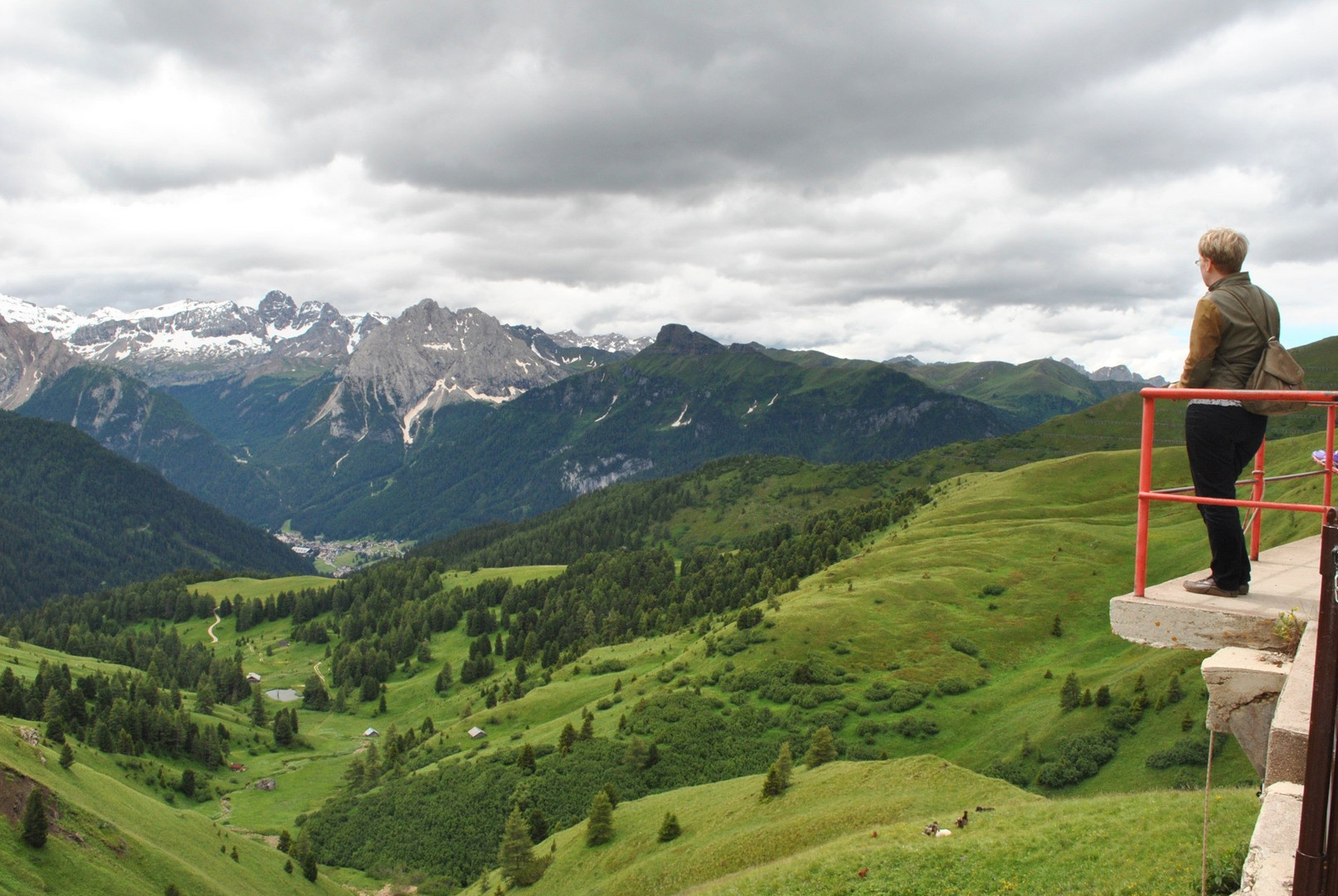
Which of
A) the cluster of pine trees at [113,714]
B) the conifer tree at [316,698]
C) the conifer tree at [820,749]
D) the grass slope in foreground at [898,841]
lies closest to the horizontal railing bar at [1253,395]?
the grass slope in foreground at [898,841]

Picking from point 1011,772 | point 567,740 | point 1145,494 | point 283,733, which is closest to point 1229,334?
point 1145,494

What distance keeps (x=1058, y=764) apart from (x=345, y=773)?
388 ft

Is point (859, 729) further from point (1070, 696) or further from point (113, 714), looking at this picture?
point (113, 714)

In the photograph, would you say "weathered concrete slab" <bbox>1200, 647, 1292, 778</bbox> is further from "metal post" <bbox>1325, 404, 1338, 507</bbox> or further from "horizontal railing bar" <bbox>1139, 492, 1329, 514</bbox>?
"metal post" <bbox>1325, 404, 1338, 507</bbox>

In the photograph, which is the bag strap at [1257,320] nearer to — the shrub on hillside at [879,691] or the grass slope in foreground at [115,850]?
the grass slope in foreground at [115,850]

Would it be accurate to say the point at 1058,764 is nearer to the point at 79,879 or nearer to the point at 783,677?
the point at 783,677

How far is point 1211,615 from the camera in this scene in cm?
1128

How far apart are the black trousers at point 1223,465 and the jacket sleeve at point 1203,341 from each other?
639 mm

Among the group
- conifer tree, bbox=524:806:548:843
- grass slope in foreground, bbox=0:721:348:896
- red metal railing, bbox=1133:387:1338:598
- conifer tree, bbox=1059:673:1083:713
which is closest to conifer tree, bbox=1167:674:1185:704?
conifer tree, bbox=1059:673:1083:713

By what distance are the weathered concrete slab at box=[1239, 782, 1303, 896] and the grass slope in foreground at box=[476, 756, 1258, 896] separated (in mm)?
14045

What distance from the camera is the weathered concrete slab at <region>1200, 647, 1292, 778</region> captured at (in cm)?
1017

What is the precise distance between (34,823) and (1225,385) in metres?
80.5

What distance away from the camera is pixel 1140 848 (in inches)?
958

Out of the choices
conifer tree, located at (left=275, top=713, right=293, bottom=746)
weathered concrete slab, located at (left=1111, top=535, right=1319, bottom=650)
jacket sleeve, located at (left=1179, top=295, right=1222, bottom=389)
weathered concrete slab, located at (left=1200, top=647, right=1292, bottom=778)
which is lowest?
conifer tree, located at (left=275, top=713, right=293, bottom=746)
